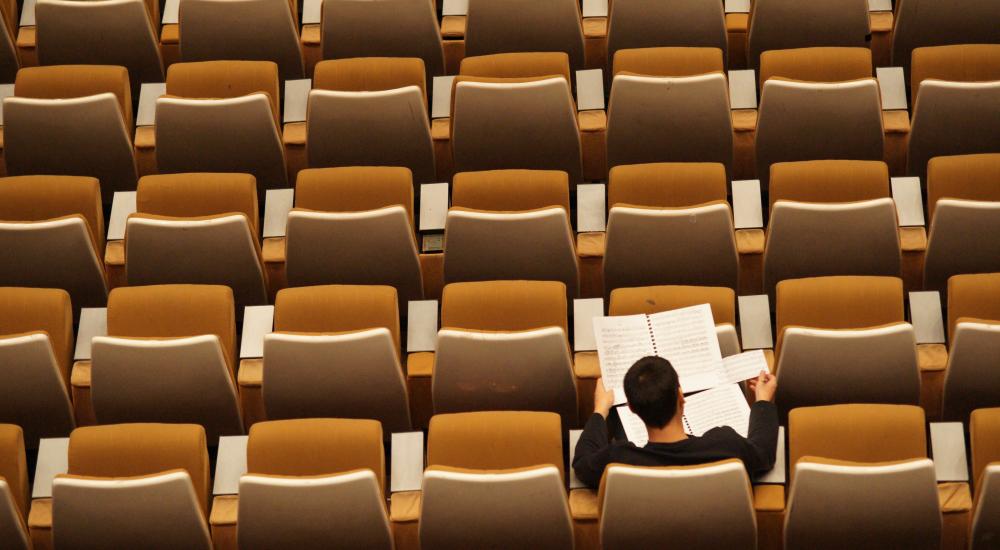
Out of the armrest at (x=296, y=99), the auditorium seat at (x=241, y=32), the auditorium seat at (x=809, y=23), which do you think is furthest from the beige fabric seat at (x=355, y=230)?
the auditorium seat at (x=809, y=23)

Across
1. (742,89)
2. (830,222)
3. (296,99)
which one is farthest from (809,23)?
(296,99)

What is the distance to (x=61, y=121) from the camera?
149 cm

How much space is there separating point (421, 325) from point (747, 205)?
350 millimetres

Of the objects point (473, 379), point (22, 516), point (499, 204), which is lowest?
point (22, 516)

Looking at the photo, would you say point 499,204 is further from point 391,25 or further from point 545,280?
point 391,25

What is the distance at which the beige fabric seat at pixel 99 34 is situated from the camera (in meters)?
1.62

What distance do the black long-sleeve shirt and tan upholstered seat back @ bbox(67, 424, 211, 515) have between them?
311 millimetres

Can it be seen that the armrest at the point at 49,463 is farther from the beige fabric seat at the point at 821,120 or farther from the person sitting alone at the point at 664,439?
the beige fabric seat at the point at 821,120

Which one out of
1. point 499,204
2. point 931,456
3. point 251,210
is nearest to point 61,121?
point 251,210

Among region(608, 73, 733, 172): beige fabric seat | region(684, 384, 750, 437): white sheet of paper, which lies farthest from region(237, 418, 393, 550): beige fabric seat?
region(608, 73, 733, 172): beige fabric seat

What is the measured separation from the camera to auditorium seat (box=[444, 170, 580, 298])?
4.31ft

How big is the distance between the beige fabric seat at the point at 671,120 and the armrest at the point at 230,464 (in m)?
0.51

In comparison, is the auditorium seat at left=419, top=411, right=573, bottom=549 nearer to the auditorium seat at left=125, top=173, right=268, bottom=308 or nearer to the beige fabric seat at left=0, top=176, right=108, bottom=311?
the auditorium seat at left=125, top=173, right=268, bottom=308

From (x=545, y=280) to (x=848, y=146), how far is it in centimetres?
35
